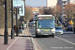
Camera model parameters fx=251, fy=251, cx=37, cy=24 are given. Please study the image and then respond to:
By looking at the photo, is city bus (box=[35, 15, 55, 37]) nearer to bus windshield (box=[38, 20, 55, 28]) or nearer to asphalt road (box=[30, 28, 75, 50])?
bus windshield (box=[38, 20, 55, 28])

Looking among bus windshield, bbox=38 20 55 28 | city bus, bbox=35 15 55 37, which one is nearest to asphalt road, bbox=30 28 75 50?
city bus, bbox=35 15 55 37

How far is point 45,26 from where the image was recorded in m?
32.2

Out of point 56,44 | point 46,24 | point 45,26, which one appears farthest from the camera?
point 46,24

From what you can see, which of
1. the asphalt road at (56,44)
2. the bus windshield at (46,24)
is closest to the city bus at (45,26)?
the bus windshield at (46,24)

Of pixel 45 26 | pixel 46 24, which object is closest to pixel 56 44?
pixel 45 26

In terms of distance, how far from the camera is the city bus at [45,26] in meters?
32.0

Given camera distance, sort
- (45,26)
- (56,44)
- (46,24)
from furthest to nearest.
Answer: (46,24), (45,26), (56,44)

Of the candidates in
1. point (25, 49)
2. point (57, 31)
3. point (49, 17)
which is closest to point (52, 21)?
point (49, 17)

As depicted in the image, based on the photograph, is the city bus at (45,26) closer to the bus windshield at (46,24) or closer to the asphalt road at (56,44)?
the bus windshield at (46,24)

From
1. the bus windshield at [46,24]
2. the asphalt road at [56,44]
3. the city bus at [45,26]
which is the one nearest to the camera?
the asphalt road at [56,44]

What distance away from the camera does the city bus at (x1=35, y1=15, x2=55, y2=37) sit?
32.0 m

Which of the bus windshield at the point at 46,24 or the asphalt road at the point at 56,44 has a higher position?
the bus windshield at the point at 46,24

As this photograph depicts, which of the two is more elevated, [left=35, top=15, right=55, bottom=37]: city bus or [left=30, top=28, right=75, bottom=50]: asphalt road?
[left=35, top=15, right=55, bottom=37]: city bus

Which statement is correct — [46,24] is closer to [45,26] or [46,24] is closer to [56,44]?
[45,26]
